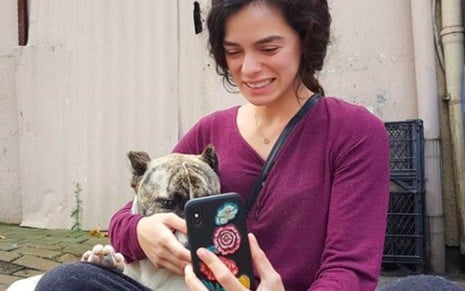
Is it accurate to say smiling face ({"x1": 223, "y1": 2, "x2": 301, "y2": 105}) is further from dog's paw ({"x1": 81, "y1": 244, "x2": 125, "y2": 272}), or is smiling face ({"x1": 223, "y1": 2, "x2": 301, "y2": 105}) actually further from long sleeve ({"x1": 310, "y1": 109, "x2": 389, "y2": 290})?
dog's paw ({"x1": 81, "y1": 244, "x2": 125, "y2": 272})

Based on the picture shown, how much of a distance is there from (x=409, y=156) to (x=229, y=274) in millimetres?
2313

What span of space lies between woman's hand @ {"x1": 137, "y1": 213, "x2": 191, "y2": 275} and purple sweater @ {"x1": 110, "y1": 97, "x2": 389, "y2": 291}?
77 mm

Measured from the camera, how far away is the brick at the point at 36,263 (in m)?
3.18

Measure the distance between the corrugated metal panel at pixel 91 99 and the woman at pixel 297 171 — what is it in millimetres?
2575

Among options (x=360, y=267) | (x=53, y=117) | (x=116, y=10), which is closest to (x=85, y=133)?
(x=53, y=117)

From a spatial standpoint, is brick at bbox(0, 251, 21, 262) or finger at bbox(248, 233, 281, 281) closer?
finger at bbox(248, 233, 281, 281)

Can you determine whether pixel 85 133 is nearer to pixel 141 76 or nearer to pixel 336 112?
pixel 141 76

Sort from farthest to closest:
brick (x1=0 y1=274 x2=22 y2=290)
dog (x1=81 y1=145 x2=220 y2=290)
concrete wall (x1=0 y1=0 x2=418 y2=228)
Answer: concrete wall (x1=0 y1=0 x2=418 y2=228) → brick (x1=0 y1=274 x2=22 y2=290) → dog (x1=81 y1=145 x2=220 y2=290)

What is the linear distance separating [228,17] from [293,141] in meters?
0.33

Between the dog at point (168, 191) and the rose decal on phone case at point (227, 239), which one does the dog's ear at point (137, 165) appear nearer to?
the dog at point (168, 191)

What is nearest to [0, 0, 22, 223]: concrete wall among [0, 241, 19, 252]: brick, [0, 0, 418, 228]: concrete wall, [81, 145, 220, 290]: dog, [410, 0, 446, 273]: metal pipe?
[0, 0, 418, 228]: concrete wall

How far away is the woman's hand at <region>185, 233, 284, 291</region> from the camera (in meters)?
1.05

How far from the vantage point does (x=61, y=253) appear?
350cm

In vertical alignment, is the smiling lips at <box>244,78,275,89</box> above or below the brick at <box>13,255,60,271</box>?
above
